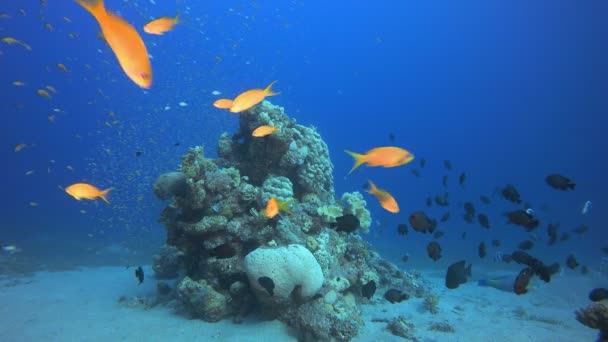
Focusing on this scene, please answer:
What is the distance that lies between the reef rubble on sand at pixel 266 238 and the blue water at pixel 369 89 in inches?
1816

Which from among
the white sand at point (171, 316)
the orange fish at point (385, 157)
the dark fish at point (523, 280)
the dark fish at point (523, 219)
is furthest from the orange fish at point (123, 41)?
the dark fish at point (523, 219)

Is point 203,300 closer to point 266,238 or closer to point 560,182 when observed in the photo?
point 266,238

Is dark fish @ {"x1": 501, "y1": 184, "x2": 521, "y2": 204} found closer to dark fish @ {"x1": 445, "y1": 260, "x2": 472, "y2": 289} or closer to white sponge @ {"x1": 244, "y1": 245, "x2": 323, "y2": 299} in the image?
dark fish @ {"x1": 445, "y1": 260, "x2": 472, "y2": 289}

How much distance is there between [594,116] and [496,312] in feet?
418

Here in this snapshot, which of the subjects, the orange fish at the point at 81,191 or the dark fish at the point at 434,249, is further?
the dark fish at the point at 434,249

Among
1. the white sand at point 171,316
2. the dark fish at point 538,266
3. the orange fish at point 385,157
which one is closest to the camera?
the orange fish at point 385,157

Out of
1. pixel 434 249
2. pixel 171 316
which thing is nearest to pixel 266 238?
pixel 171 316

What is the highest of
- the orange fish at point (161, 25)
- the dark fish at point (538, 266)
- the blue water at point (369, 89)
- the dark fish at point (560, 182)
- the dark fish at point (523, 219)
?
the blue water at point (369, 89)

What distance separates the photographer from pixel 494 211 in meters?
75.9

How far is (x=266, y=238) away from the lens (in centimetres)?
713

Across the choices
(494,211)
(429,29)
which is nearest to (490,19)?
(429,29)

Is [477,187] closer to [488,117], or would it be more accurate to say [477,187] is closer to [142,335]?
[488,117]

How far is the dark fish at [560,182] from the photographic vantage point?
20.0ft

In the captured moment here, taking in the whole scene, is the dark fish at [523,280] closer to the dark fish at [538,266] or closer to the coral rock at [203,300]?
the dark fish at [538,266]
